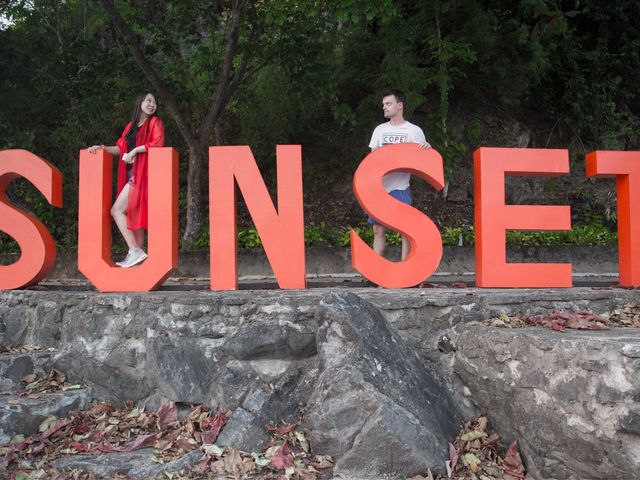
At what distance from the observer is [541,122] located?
11.5 m

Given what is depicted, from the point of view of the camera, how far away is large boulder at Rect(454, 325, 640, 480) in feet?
8.46

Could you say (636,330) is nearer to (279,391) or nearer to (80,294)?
(279,391)

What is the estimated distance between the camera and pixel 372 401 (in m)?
3.00

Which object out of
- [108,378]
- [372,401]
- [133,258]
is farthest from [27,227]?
[372,401]

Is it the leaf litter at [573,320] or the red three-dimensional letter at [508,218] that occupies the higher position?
the red three-dimensional letter at [508,218]

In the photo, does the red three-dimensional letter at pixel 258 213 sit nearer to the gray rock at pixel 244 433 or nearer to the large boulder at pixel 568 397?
the gray rock at pixel 244 433

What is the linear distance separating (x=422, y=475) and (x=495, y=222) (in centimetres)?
229

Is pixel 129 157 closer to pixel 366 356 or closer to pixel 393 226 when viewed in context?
pixel 393 226

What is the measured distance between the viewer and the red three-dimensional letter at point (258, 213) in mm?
4355

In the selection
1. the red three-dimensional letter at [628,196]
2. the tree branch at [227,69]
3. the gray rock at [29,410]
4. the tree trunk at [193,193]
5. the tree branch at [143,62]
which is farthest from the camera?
the tree trunk at [193,193]

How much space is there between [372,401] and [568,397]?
1022mm

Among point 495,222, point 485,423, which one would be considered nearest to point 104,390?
point 485,423

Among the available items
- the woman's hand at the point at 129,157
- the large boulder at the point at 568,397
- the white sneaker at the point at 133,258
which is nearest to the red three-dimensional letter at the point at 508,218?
the large boulder at the point at 568,397

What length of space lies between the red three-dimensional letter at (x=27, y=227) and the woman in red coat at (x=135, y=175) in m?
0.58
